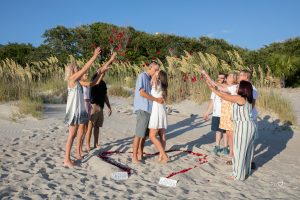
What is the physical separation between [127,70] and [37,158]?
1150cm

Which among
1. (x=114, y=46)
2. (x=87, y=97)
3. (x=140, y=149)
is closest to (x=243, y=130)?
(x=140, y=149)

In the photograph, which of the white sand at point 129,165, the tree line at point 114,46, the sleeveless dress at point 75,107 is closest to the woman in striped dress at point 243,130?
the white sand at point 129,165

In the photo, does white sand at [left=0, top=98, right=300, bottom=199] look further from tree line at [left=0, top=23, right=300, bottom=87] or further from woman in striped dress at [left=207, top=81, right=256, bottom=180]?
tree line at [left=0, top=23, right=300, bottom=87]

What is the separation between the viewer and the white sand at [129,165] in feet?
14.9

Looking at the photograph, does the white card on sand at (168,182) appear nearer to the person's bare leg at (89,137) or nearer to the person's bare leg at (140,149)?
the person's bare leg at (140,149)

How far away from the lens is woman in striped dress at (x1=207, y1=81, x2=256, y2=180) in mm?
5137

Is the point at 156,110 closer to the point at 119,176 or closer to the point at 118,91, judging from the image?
the point at 119,176

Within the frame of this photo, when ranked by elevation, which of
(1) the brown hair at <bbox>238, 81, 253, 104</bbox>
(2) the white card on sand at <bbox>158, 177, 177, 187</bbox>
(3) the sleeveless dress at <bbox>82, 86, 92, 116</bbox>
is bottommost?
(2) the white card on sand at <bbox>158, 177, 177, 187</bbox>

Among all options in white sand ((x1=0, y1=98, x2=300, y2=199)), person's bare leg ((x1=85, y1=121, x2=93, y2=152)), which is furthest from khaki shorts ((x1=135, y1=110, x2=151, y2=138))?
person's bare leg ((x1=85, y1=121, x2=93, y2=152))

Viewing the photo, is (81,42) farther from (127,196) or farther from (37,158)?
(127,196)

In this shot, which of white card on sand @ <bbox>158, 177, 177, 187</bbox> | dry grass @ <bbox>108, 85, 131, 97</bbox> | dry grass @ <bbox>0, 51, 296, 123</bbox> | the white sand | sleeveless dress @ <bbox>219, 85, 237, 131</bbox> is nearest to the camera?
the white sand

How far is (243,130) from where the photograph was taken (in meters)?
5.25

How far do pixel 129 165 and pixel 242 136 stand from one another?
1.72 metres

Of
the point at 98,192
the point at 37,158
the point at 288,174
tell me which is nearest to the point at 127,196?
the point at 98,192
